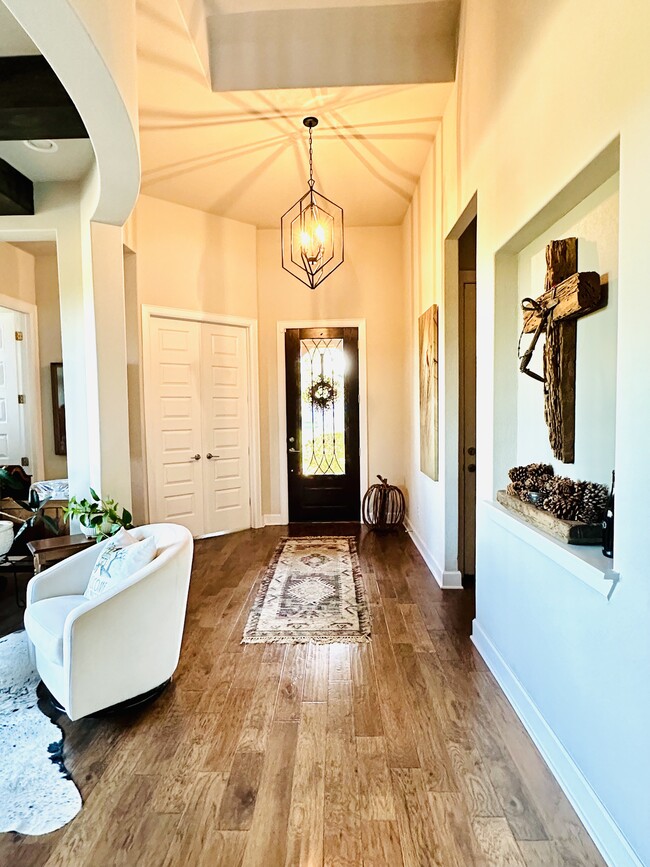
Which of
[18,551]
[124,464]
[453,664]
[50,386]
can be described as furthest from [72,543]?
[50,386]

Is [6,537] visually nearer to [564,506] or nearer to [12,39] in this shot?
[12,39]

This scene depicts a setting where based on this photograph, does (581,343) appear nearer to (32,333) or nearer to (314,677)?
(314,677)

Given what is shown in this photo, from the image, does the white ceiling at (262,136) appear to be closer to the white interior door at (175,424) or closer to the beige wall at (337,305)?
the beige wall at (337,305)

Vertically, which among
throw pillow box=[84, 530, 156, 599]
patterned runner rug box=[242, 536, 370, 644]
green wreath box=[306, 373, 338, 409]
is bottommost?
patterned runner rug box=[242, 536, 370, 644]

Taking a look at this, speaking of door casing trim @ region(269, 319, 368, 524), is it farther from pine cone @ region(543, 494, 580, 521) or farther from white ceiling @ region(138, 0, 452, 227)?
pine cone @ region(543, 494, 580, 521)

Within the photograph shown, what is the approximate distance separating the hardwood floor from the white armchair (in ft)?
0.59

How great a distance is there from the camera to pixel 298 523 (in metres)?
5.55

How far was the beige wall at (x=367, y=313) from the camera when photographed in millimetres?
5367

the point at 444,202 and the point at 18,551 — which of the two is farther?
the point at 18,551

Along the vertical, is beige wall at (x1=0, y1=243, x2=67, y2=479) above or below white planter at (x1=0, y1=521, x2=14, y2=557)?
above

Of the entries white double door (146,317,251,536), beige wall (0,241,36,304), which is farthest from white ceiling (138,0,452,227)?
beige wall (0,241,36,304)

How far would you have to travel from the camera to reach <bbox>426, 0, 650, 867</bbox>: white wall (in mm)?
1314

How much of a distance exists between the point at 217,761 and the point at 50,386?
452 centimetres

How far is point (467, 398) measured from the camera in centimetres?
378
